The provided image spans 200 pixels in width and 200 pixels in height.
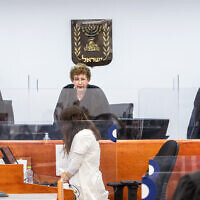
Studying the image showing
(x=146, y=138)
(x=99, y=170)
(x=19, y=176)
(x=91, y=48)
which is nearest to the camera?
(x=19, y=176)

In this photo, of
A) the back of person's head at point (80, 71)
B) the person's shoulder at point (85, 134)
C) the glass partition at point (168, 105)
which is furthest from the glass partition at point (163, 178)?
the back of person's head at point (80, 71)

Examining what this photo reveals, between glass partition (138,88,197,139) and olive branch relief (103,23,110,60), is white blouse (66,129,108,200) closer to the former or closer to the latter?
glass partition (138,88,197,139)

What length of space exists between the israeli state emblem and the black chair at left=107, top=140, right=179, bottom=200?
2787 mm

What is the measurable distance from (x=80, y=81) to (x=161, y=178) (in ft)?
5.82

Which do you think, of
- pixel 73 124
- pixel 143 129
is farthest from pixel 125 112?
pixel 73 124

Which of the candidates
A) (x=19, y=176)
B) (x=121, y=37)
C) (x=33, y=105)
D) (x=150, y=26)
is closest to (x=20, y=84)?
(x=121, y=37)

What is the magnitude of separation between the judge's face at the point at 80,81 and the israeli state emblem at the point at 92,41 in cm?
211

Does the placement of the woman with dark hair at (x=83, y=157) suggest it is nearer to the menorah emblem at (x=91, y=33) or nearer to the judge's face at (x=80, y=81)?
the judge's face at (x=80, y=81)

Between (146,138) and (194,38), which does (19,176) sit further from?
(194,38)

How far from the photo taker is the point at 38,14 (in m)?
5.44

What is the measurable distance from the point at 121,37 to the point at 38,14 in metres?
1.16

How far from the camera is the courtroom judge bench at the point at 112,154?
2.83 metres

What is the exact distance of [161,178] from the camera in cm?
157

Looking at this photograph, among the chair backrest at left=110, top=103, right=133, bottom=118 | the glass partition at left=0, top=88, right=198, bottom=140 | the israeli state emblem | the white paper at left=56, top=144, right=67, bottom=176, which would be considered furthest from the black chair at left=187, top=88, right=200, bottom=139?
the israeli state emblem
